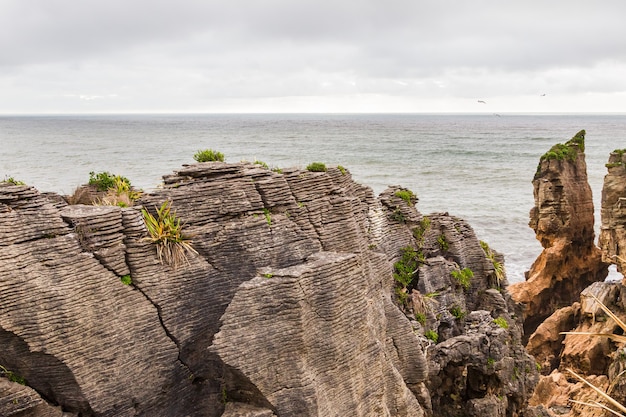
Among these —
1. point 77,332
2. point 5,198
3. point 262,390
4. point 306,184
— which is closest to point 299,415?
point 262,390

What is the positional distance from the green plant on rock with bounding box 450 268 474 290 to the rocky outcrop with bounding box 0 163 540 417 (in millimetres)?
4284

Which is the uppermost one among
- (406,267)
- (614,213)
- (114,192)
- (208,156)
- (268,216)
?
(208,156)

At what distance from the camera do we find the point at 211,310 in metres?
14.6

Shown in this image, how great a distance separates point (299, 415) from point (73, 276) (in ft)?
18.7

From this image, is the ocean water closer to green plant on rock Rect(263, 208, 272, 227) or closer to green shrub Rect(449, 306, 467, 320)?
green shrub Rect(449, 306, 467, 320)

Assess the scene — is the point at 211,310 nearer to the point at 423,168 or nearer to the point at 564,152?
the point at 564,152

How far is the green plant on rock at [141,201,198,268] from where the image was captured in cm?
1393

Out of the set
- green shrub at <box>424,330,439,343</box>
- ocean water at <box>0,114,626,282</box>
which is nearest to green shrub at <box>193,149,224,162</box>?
green shrub at <box>424,330,439,343</box>

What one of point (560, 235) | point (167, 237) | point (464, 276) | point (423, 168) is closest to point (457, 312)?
point (464, 276)

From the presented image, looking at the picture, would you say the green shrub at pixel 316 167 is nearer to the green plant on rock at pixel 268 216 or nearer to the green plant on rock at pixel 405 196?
the green plant on rock at pixel 268 216

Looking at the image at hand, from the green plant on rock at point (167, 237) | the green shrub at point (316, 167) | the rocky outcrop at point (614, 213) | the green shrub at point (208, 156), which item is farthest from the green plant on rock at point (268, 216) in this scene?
the rocky outcrop at point (614, 213)

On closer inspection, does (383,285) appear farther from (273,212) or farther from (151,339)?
(151,339)

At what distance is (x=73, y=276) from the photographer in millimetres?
12453

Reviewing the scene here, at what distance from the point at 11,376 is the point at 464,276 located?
50.6 ft
